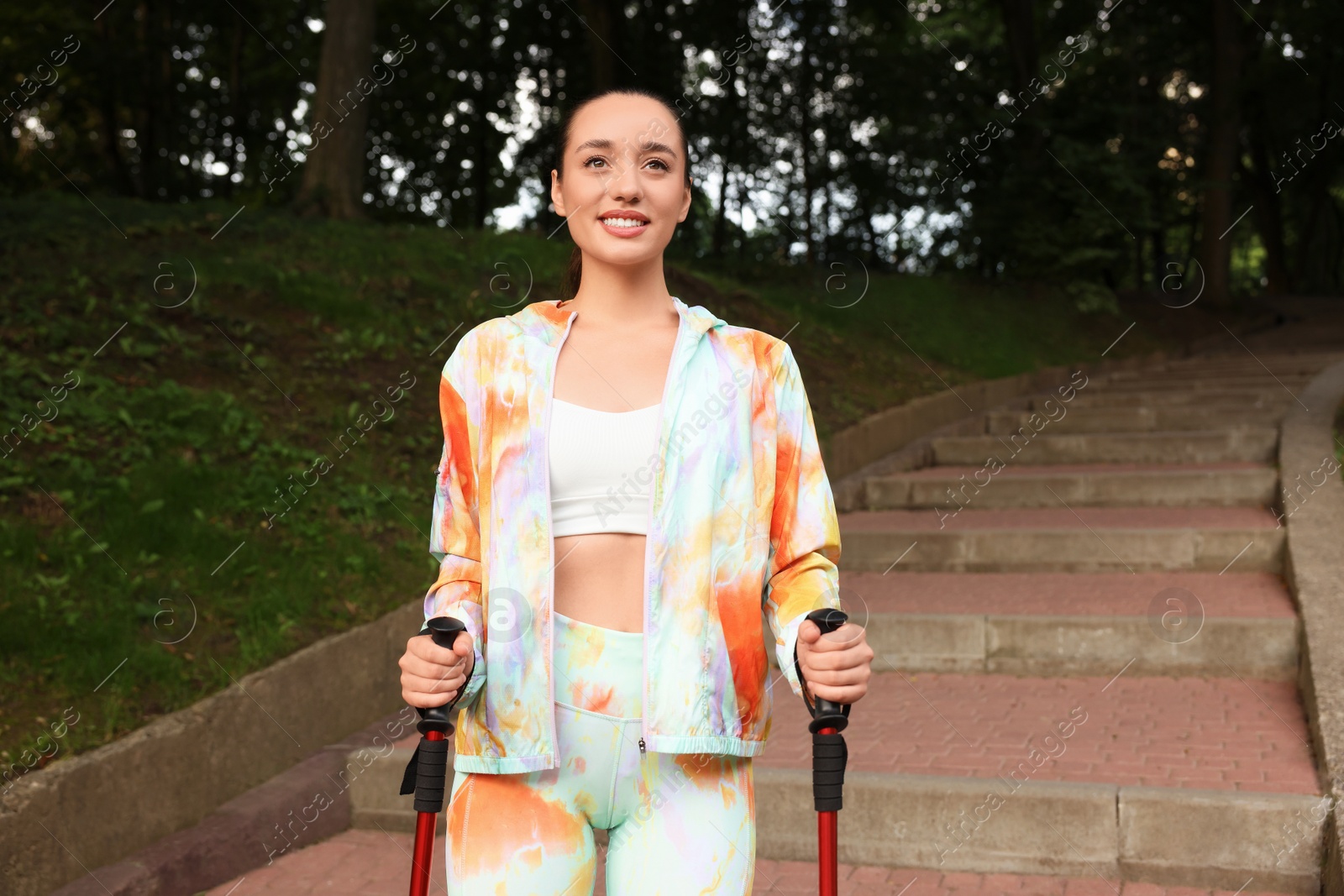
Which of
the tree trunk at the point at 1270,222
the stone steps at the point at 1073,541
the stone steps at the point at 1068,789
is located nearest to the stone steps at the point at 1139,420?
the stone steps at the point at 1073,541

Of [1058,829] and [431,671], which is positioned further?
[1058,829]

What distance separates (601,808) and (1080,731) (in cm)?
322

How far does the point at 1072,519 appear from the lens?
7.35 m

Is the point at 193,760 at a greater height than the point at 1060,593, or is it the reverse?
the point at 1060,593

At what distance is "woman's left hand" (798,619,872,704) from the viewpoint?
5.78 ft

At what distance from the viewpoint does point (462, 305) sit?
8.63 metres

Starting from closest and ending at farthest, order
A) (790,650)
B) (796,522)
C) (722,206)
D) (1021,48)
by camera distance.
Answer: (790,650), (796,522), (1021,48), (722,206)

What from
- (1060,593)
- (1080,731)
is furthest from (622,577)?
(1060,593)

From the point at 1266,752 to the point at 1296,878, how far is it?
0.77m

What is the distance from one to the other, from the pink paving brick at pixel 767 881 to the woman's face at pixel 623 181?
2.34 meters

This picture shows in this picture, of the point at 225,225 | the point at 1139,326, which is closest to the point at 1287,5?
the point at 1139,326

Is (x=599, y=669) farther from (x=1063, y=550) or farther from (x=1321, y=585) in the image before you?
(x=1063, y=550)

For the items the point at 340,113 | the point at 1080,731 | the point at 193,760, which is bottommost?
the point at 193,760

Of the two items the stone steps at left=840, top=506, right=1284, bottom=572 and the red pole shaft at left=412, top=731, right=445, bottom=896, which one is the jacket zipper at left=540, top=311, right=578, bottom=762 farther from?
the stone steps at left=840, top=506, right=1284, bottom=572
